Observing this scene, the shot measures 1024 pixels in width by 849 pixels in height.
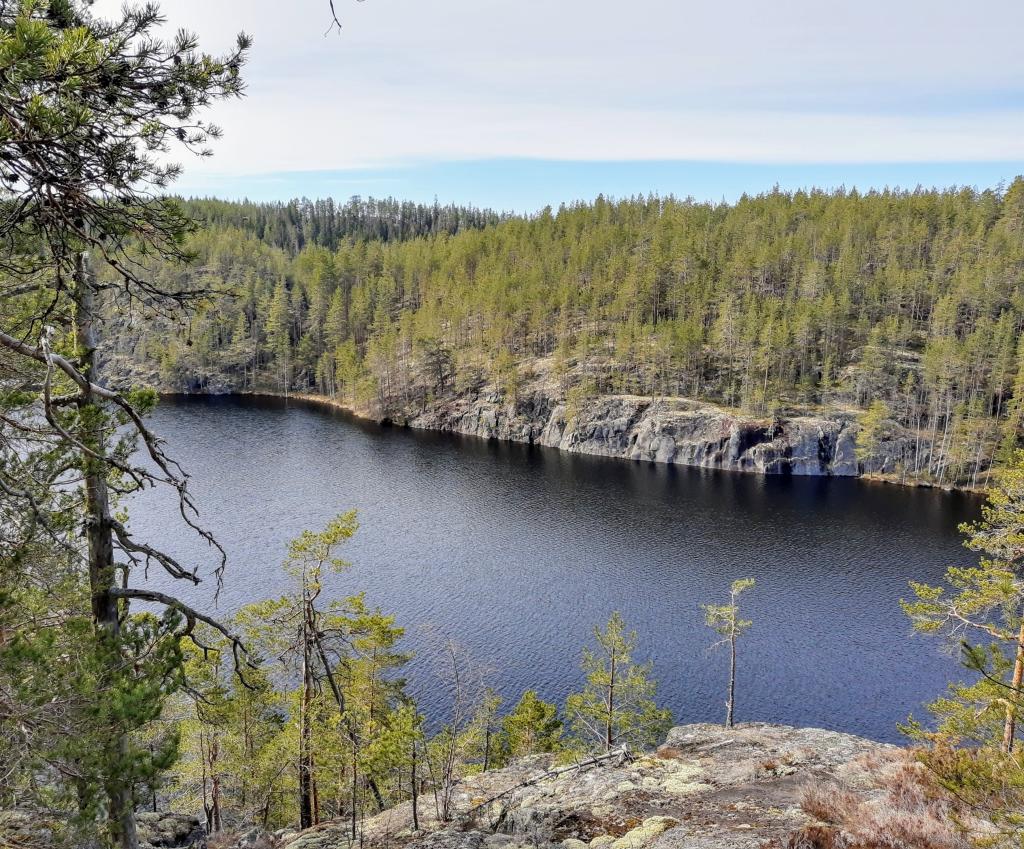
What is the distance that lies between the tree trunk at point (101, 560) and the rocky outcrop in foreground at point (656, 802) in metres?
8.23

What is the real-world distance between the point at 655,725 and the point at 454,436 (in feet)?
234

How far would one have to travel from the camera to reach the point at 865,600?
43.9 metres

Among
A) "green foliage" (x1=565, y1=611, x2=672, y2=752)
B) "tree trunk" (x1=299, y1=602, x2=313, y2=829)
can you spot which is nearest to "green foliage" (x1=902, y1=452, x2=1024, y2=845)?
"green foliage" (x1=565, y1=611, x2=672, y2=752)

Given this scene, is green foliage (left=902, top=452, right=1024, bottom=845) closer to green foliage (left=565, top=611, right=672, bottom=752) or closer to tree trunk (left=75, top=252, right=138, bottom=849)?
tree trunk (left=75, top=252, right=138, bottom=849)

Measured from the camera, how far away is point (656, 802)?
15305 mm

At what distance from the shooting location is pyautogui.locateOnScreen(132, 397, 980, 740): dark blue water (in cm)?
3553

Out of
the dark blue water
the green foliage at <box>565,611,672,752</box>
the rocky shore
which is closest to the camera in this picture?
the green foliage at <box>565,611,672,752</box>

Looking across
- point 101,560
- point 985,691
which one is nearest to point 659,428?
point 985,691

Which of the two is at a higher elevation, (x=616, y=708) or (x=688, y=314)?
(x=688, y=314)

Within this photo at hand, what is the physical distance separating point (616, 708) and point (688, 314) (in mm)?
84171

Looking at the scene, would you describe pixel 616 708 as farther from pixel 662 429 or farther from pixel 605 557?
pixel 662 429

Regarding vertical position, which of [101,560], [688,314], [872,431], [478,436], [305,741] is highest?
[688,314]

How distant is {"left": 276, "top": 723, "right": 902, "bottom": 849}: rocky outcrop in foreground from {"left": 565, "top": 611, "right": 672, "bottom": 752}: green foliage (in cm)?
455

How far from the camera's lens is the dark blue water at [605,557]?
35.5 m
